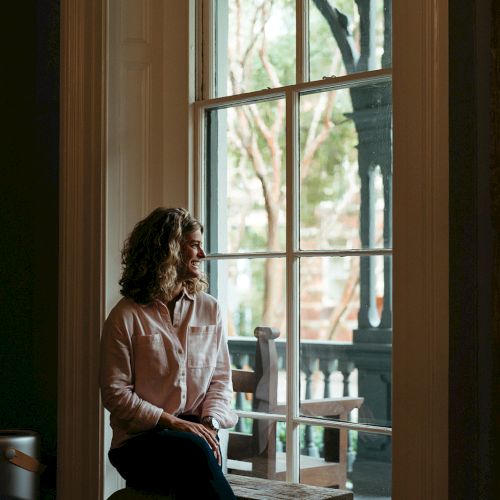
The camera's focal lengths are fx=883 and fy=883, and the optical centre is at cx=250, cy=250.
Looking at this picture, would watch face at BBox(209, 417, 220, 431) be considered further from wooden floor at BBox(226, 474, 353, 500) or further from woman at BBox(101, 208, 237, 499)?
wooden floor at BBox(226, 474, 353, 500)

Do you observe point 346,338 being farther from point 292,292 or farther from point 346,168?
point 346,168

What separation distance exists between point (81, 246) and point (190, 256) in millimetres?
530

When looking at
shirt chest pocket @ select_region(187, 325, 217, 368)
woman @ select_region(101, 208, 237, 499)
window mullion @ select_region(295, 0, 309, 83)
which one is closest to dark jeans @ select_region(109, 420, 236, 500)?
woman @ select_region(101, 208, 237, 499)

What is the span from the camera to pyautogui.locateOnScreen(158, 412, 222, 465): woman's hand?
8.31 feet

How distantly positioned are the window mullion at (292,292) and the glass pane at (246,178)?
53 millimetres

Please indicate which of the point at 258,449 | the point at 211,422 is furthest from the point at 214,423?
the point at 258,449

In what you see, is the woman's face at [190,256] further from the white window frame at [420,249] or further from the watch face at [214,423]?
the white window frame at [420,249]

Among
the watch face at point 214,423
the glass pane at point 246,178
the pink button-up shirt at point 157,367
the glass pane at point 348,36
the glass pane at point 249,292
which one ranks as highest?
the glass pane at point 348,36
